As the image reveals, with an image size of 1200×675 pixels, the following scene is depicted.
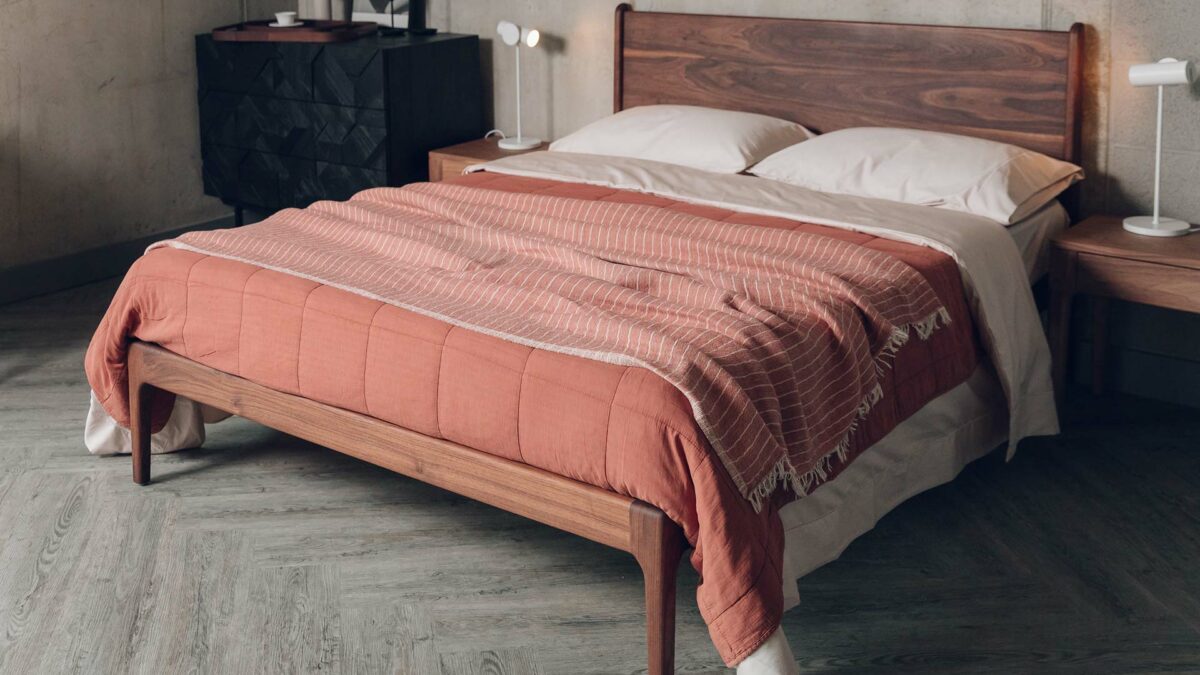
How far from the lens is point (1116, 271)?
3.05m

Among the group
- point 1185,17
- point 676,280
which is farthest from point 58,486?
point 1185,17

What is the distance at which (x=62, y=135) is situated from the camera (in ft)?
15.1

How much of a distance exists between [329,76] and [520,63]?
0.71 meters

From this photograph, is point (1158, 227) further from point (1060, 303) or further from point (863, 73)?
point (863, 73)

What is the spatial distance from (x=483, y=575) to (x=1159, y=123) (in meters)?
2.00

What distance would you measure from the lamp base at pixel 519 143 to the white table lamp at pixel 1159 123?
2.09m

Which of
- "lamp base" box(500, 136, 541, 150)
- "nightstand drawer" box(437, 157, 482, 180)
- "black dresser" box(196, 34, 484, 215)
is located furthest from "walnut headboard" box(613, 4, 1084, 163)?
"black dresser" box(196, 34, 484, 215)

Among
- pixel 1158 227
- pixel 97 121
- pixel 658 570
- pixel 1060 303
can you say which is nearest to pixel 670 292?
pixel 658 570

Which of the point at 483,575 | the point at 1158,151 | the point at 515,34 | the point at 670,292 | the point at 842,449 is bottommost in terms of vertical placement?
the point at 483,575

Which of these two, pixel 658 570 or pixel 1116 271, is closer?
pixel 658 570

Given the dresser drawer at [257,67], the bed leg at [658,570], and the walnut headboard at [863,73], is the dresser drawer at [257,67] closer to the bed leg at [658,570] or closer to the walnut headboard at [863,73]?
the walnut headboard at [863,73]

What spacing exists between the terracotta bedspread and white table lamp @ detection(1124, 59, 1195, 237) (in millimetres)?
688

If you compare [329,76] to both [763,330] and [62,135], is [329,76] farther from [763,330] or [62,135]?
[763,330]

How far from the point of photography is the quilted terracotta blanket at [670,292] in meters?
2.16
